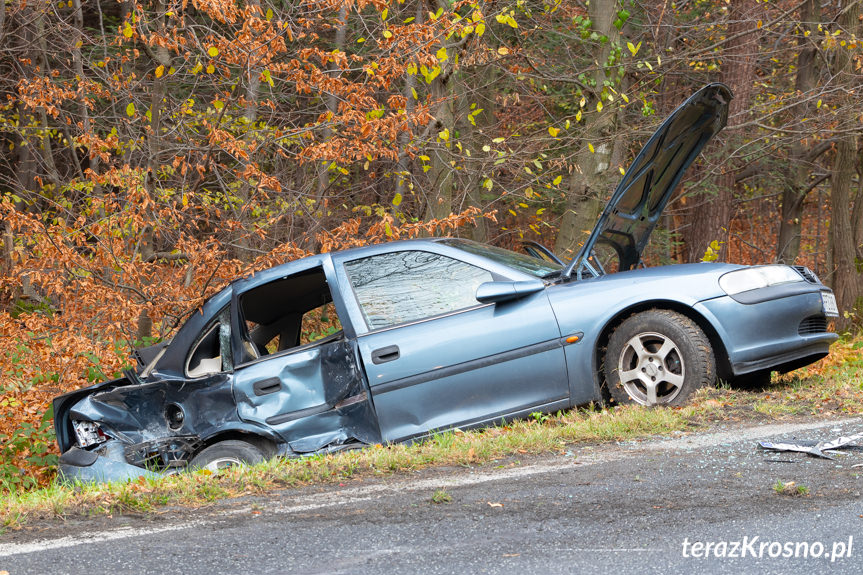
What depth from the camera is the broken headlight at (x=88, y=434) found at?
6273 mm

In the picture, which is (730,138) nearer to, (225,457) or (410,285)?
(410,285)

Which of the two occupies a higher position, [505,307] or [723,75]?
[723,75]

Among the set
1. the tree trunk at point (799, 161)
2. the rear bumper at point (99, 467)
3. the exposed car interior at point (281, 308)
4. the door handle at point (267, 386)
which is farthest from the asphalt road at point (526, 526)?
the tree trunk at point (799, 161)

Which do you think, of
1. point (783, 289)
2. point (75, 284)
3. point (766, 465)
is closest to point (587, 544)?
point (766, 465)

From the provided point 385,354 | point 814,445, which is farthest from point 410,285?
point 814,445

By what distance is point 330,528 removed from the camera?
4.29m

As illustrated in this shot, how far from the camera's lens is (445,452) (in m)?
5.61

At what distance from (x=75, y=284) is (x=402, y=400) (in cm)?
446

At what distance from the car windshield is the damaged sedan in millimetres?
78

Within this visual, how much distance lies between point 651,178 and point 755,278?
1.18 m

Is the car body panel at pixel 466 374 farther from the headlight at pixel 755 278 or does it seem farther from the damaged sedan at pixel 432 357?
the headlight at pixel 755 278

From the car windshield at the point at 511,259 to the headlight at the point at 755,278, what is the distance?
120 centimetres

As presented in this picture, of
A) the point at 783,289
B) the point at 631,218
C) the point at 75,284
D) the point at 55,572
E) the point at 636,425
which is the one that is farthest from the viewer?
the point at 75,284

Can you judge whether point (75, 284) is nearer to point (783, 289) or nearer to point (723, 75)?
point (783, 289)
